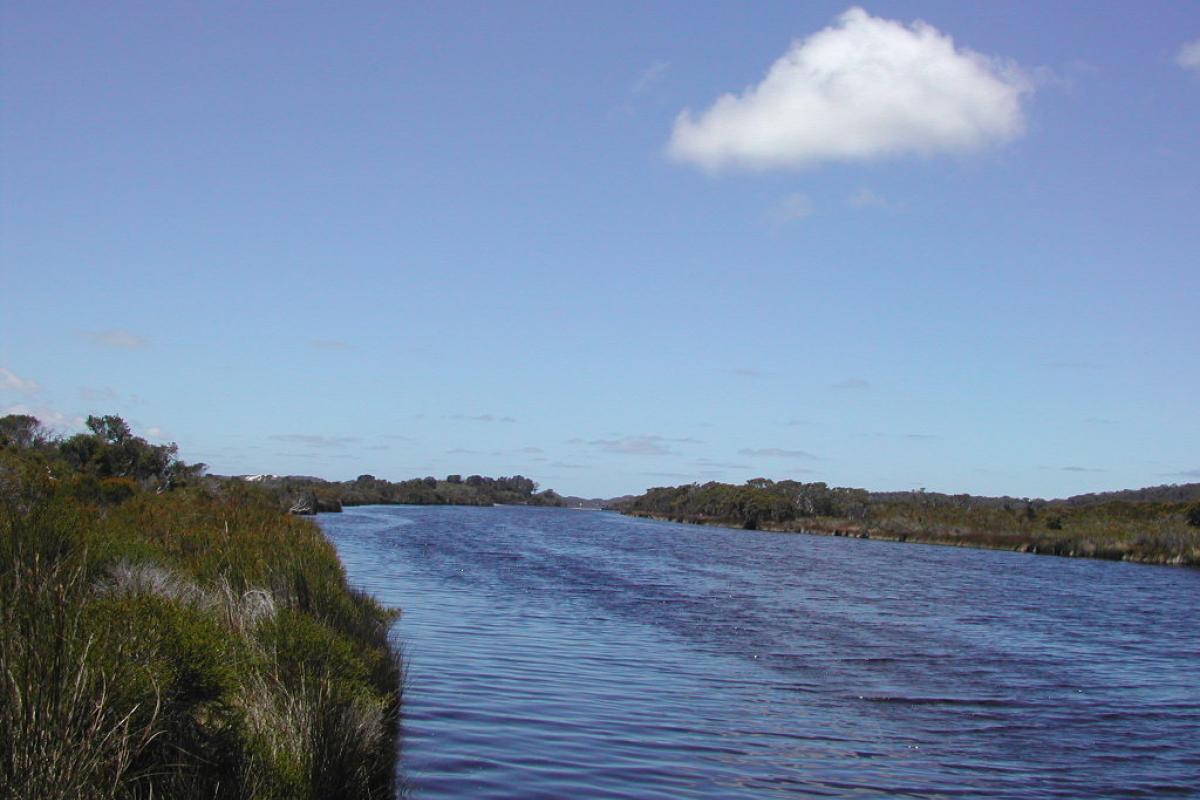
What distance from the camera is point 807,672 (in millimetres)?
18000

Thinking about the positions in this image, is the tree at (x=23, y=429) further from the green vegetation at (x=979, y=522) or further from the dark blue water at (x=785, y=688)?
the green vegetation at (x=979, y=522)

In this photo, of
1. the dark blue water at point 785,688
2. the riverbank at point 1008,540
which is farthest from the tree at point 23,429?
the riverbank at point 1008,540

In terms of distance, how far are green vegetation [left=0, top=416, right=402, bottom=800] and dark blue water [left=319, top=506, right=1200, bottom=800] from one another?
1.75m

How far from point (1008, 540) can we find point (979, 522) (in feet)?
39.8

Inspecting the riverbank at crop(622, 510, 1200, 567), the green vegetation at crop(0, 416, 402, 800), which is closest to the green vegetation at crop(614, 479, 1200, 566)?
the riverbank at crop(622, 510, 1200, 567)

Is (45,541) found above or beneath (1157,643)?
above

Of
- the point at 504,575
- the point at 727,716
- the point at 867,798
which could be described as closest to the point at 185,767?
the point at 867,798

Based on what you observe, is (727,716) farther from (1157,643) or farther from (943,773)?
(1157,643)

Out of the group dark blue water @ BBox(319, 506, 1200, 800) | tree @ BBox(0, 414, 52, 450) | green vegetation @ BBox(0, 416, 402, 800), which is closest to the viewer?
green vegetation @ BBox(0, 416, 402, 800)

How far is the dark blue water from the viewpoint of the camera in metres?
11.2

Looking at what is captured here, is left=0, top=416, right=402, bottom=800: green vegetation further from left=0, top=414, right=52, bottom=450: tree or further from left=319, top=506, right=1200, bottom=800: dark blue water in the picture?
left=0, top=414, right=52, bottom=450: tree

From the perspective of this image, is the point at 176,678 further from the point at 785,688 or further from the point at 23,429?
the point at 23,429

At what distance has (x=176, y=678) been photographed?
7090 mm

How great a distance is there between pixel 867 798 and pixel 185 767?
6830mm
